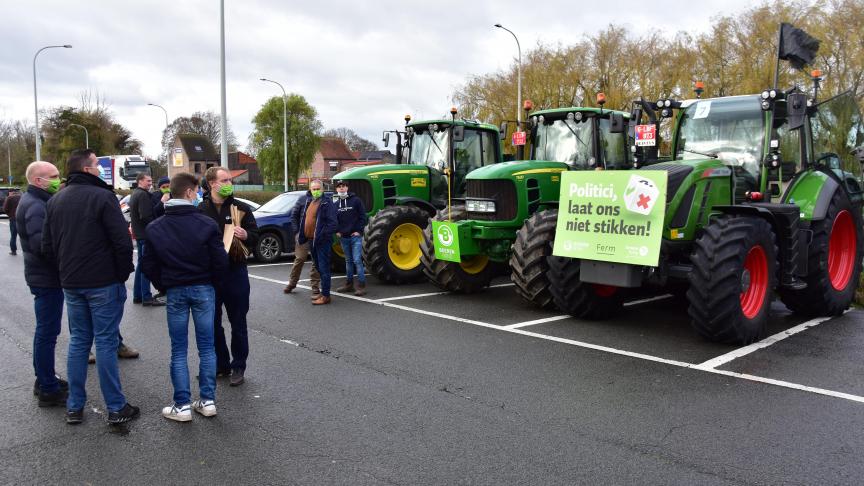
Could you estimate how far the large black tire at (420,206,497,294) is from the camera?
9.94 meters

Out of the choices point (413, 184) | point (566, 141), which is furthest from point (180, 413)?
point (413, 184)

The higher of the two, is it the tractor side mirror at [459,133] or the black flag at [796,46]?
the black flag at [796,46]

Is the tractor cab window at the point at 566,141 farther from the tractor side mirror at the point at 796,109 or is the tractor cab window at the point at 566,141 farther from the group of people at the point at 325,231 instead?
the group of people at the point at 325,231

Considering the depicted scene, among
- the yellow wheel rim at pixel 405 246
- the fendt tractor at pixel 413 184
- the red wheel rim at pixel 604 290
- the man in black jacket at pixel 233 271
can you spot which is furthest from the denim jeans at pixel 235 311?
the yellow wheel rim at pixel 405 246

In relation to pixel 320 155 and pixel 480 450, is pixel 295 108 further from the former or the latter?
pixel 480 450

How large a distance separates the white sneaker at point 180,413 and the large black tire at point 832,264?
277 inches

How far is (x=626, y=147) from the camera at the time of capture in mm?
10203

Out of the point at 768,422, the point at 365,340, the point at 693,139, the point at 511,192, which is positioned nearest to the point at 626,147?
the point at 693,139

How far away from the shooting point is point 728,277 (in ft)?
21.2

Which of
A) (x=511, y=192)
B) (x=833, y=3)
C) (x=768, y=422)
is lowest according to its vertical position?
(x=768, y=422)

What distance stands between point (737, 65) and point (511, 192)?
2143 cm

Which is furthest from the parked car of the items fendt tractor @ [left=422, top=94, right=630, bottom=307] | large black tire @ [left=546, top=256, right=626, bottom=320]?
large black tire @ [left=546, top=256, right=626, bottom=320]

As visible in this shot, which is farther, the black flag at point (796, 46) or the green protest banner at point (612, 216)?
the black flag at point (796, 46)

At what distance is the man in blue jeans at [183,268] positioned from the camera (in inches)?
184
